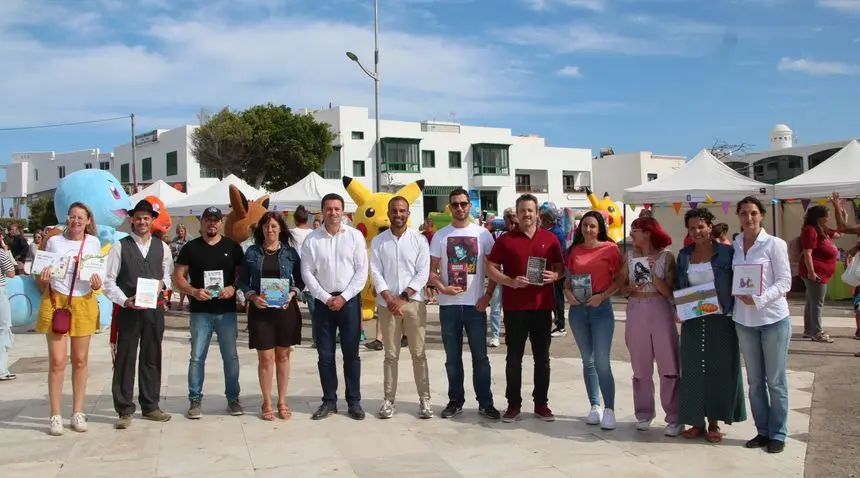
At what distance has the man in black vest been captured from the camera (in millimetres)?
5562

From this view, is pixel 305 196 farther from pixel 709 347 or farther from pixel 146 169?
pixel 146 169

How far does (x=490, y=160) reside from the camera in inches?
2007

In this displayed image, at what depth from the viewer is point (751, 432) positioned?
5.24 metres

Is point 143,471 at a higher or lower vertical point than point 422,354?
lower

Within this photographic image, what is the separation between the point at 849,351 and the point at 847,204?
8.25 metres

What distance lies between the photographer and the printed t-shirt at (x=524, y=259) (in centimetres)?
544

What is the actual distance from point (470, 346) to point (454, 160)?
44933 mm

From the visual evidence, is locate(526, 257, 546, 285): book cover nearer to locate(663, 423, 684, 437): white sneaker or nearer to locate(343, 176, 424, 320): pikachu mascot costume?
locate(663, 423, 684, 437): white sneaker

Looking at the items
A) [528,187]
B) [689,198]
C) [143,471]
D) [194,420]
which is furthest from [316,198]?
[528,187]

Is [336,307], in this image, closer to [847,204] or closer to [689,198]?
[689,198]

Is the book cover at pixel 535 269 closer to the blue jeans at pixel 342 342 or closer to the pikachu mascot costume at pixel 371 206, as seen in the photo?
the blue jeans at pixel 342 342

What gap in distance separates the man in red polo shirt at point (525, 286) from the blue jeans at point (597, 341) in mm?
236

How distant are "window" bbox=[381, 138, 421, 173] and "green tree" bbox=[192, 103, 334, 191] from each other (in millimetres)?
7044

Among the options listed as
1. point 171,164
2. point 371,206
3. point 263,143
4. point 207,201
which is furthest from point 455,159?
point 371,206
